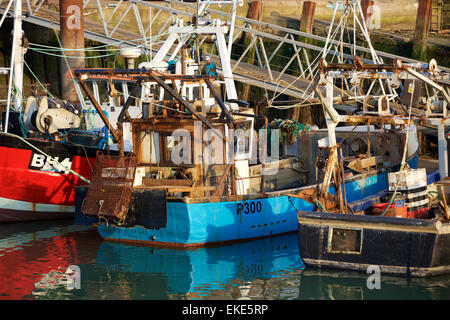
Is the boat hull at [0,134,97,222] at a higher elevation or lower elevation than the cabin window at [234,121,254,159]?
lower

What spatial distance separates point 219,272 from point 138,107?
6.79 metres

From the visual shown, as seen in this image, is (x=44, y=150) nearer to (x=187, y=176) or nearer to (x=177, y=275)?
(x=187, y=176)

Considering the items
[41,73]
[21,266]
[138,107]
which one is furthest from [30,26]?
[21,266]

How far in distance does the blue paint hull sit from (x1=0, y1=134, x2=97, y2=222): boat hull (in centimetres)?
270

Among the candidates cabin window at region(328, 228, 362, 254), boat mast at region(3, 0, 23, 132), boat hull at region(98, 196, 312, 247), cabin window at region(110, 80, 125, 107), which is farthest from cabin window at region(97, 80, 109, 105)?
cabin window at region(328, 228, 362, 254)

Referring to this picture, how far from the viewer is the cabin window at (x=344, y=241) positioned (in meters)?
12.3

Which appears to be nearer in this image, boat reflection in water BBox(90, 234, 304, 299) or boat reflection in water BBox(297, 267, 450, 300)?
boat reflection in water BBox(297, 267, 450, 300)

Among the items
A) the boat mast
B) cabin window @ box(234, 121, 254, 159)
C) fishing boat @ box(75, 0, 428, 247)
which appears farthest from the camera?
the boat mast

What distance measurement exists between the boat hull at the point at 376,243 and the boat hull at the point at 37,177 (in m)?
6.84

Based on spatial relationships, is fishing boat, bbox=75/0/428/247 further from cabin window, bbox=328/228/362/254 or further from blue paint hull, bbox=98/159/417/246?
cabin window, bbox=328/228/362/254

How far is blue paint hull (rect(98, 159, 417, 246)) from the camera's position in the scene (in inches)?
569

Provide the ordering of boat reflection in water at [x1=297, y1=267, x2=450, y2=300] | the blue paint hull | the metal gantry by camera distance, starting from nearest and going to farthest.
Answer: boat reflection in water at [x1=297, y1=267, x2=450, y2=300], the blue paint hull, the metal gantry

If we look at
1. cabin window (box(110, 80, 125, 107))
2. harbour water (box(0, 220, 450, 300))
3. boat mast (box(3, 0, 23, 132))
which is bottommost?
harbour water (box(0, 220, 450, 300))

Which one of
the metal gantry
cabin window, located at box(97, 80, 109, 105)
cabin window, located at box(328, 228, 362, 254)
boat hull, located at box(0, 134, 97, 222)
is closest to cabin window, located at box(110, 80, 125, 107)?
cabin window, located at box(97, 80, 109, 105)
